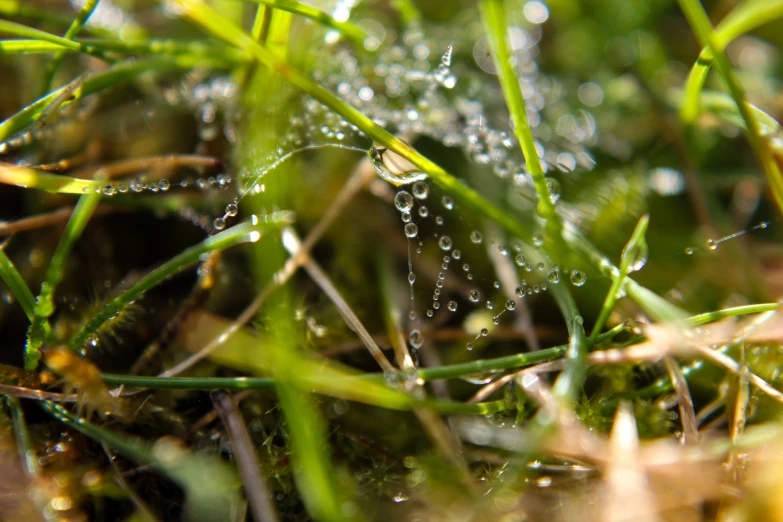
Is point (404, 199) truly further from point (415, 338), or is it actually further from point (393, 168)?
point (415, 338)

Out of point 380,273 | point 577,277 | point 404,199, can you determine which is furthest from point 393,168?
Answer: point 577,277

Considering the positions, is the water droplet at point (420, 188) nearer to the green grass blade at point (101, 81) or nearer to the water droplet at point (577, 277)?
the water droplet at point (577, 277)

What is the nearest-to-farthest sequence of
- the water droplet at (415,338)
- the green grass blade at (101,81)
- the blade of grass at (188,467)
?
the blade of grass at (188,467), the green grass blade at (101,81), the water droplet at (415,338)

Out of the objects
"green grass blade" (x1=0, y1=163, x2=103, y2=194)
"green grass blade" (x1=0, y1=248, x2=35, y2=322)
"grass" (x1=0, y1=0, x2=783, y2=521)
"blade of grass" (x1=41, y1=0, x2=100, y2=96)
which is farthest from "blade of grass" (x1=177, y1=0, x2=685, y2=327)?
"green grass blade" (x1=0, y1=248, x2=35, y2=322)

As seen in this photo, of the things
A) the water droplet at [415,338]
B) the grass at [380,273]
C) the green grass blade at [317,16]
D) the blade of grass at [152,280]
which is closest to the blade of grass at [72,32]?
the grass at [380,273]

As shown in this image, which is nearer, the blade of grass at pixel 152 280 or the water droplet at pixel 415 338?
the blade of grass at pixel 152 280

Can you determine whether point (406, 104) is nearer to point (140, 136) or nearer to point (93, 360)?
point (140, 136)

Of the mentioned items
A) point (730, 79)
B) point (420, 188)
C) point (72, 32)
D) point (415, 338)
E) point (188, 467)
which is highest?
point (72, 32)
